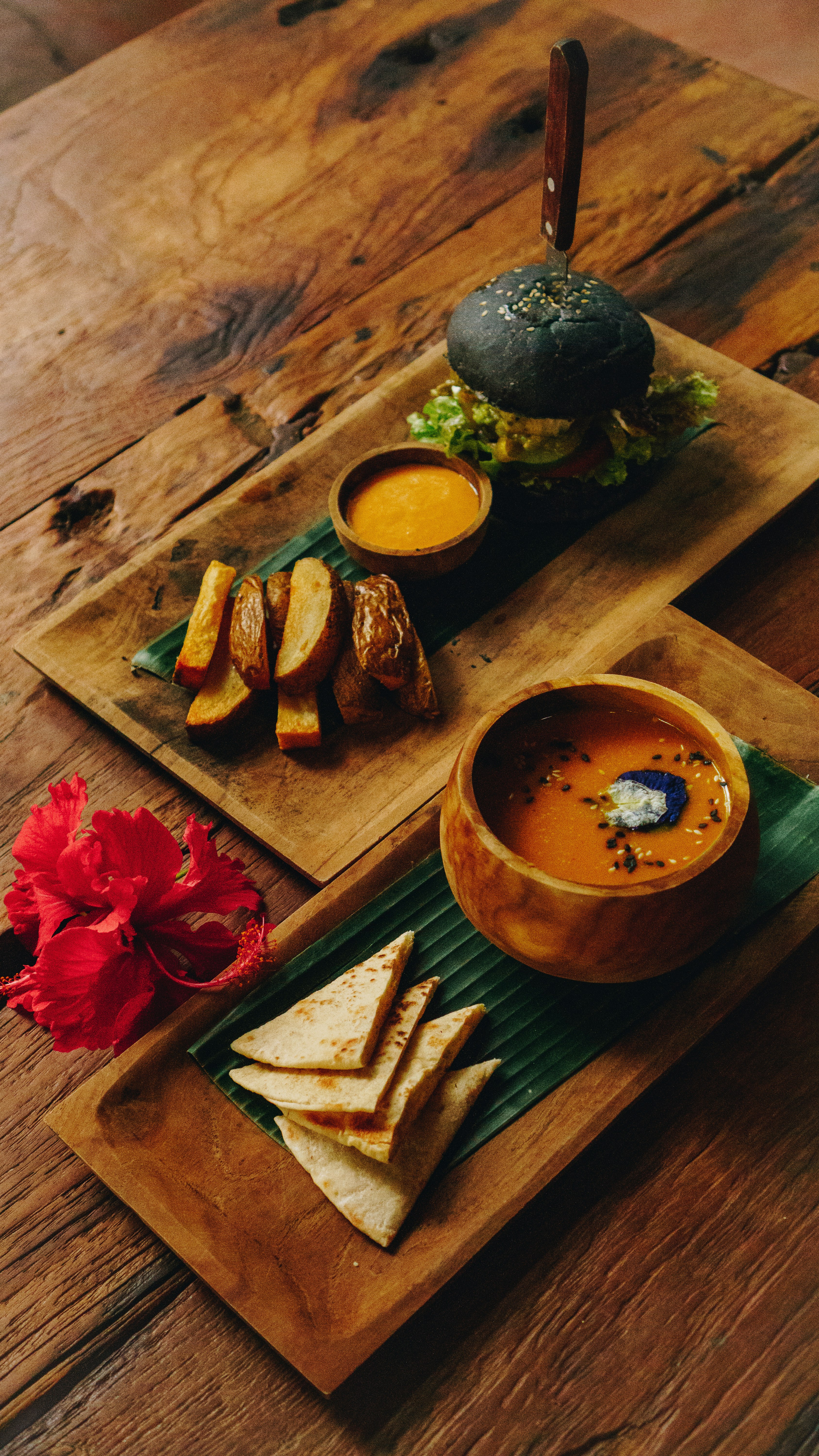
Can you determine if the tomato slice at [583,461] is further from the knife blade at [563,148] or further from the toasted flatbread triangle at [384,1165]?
the toasted flatbread triangle at [384,1165]

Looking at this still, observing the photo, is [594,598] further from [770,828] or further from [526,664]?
[770,828]

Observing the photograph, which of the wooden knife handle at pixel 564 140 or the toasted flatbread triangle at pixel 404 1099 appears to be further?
the wooden knife handle at pixel 564 140

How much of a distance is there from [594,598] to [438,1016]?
82 cm

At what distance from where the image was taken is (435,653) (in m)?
1.85

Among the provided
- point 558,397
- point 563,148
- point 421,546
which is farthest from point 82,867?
point 563,148

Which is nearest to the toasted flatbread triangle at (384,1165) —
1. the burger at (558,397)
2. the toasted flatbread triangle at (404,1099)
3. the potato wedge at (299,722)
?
the toasted flatbread triangle at (404,1099)

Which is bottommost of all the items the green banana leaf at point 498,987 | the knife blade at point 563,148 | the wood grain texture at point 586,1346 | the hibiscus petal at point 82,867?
the wood grain texture at point 586,1346

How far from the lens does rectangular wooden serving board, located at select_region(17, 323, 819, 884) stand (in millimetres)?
1683

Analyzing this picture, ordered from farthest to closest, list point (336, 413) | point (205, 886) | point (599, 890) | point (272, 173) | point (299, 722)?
1. point (272, 173)
2. point (336, 413)
3. point (299, 722)
4. point (205, 886)
5. point (599, 890)

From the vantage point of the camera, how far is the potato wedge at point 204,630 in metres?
1.77

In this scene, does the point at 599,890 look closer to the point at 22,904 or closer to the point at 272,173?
the point at 22,904

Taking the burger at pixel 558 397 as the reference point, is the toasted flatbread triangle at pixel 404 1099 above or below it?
below

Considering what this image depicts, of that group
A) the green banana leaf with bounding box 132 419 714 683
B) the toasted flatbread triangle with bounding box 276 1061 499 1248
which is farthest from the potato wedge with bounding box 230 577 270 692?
the toasted flatbread triangle with bounding box 276 1061 499 1248

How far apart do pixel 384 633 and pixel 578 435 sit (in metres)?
0.56
